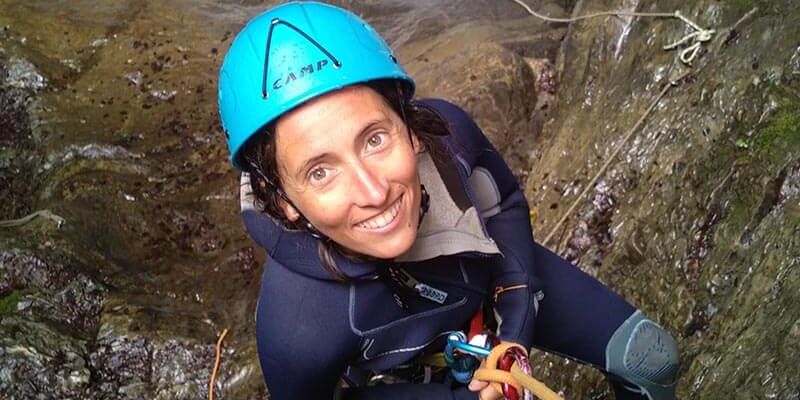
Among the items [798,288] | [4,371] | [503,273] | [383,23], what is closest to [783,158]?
[798,288]

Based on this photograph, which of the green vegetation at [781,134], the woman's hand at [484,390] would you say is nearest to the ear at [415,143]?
the woman's hand at [484,390]

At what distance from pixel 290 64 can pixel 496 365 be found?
1084 millimetres

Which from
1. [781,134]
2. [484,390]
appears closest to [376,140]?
[484,390]

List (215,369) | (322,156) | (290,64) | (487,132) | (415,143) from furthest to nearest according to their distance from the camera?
(487,132) → (215,369) → (415,143) → (290,64) → (322,156)

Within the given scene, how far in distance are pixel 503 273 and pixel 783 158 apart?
1.51 meters

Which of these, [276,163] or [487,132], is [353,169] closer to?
[276,163]

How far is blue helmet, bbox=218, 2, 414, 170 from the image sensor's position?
79.6 inches

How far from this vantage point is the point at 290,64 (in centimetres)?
207

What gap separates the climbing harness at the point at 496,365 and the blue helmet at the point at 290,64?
88cm

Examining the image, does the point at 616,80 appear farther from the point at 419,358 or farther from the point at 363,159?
the point at 363,159

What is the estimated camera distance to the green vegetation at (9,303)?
462 centimetres

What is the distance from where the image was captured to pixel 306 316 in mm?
2238

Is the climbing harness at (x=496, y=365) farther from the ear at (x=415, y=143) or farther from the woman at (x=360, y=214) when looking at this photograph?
the ear at (x=415, y=143)

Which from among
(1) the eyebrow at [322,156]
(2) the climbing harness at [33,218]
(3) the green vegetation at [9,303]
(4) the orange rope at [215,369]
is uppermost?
(1) the eyebrow at [322,156]
